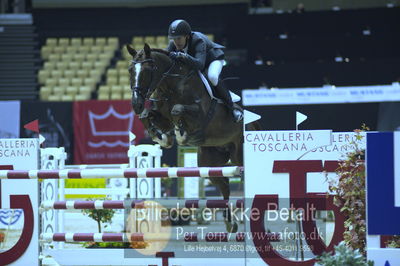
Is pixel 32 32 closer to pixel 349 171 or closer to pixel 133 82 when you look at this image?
pixel 133 82

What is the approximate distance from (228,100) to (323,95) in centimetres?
653

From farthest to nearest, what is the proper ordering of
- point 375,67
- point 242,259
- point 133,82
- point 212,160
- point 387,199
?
point 375,67, point 212,160, point 133,82, point 242,259, point 387,199

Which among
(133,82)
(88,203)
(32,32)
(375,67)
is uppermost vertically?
(32,32)

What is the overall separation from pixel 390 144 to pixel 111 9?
1625 cm

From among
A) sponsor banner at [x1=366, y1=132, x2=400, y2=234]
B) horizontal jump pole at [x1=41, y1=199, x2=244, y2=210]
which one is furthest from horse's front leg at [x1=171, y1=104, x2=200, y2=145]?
sponsor banner at [x1=366, y1=132, x2=400, y2=234]

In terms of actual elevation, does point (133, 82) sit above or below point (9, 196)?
above

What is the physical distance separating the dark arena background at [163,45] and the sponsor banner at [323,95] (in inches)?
0.8

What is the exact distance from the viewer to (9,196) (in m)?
4.96

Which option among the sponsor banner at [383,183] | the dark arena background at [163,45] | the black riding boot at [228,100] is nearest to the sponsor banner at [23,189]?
the black riding boot at [228,100]

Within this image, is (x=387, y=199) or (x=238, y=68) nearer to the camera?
(x=387, y=199)

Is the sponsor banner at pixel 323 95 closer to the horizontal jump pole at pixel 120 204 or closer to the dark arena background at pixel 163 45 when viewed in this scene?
the dark arena background at pixel 163 45

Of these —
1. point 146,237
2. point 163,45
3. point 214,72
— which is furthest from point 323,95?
point 146,237

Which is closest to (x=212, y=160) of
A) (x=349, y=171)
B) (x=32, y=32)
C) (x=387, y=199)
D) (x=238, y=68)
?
(x=349, y=171)

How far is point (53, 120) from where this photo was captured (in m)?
13.9
